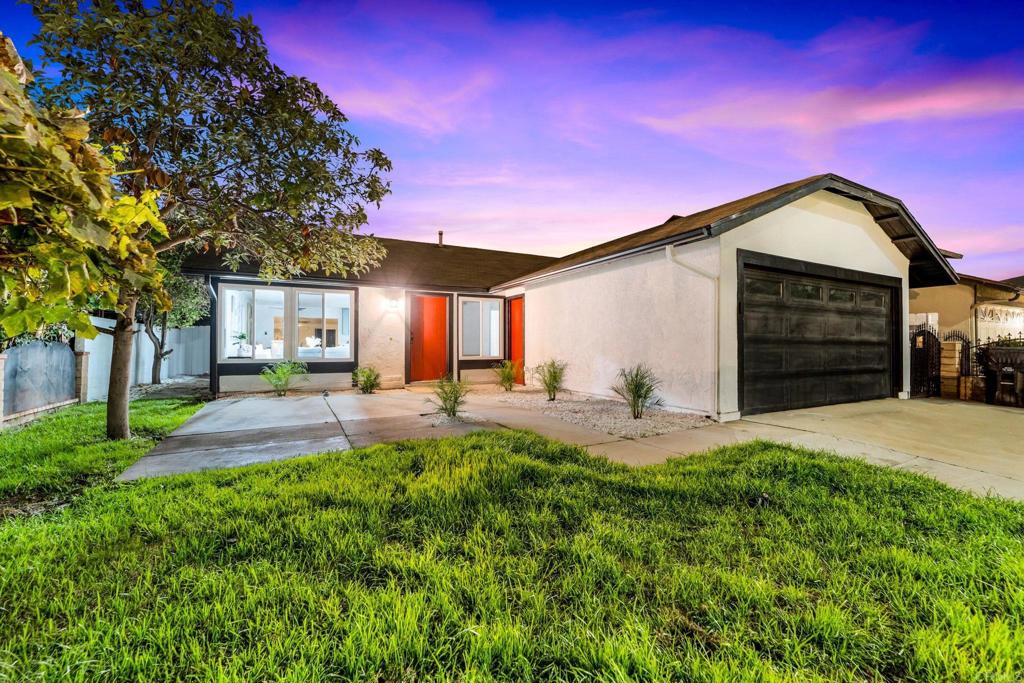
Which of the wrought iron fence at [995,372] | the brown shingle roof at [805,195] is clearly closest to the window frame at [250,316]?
the brown shingle roof at [805,195]

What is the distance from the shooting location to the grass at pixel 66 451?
10.6 ft

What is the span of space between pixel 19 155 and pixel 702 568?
2827 millimetres

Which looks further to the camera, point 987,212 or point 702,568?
point 987,212

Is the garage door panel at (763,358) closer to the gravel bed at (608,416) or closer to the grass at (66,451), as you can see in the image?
the gravel bed at (608,416)

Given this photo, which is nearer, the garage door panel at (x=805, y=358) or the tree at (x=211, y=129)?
the tree at (x=211, y=129)

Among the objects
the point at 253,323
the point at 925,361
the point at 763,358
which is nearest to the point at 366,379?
the point at 253,323

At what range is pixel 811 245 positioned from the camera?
24.4ft

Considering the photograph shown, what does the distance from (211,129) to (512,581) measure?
499 cm

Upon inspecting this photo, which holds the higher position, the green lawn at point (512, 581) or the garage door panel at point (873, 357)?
the garage door panel at point (873, 357)

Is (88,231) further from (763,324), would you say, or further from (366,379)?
(366,379)

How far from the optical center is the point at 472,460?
11.2 feet

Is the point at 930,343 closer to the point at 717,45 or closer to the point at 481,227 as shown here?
the point at 717,45

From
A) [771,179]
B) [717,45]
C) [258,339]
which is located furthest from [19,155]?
[771,179]

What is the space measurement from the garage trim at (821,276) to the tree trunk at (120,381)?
27.4 feet
